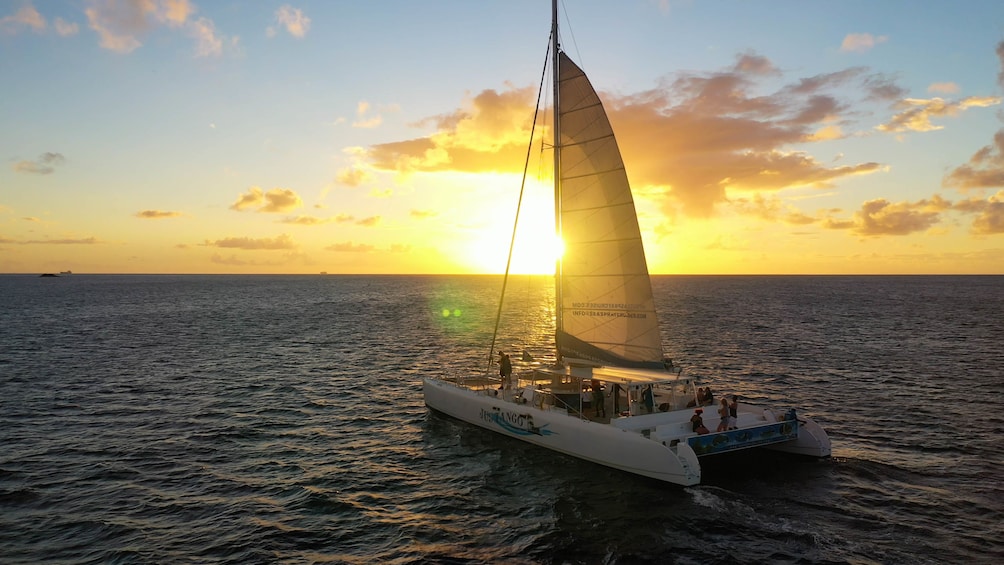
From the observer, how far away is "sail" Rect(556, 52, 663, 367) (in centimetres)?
2220

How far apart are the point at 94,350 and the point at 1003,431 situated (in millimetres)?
61699

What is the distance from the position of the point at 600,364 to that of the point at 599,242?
4.98 meters

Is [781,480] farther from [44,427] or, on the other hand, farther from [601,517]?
[44,427]

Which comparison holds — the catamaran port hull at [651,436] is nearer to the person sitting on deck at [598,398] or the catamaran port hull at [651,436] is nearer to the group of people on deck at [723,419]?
the group of people on deck at [723,419]

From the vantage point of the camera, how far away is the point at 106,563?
45.2ft

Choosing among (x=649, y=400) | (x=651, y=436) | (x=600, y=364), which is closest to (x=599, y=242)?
(x=600, y=364)

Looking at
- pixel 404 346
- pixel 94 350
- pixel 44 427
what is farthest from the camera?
pixel 404 346

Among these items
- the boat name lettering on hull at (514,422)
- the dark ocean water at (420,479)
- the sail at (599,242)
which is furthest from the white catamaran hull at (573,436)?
the sail at (599,242)

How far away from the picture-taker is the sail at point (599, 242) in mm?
22203

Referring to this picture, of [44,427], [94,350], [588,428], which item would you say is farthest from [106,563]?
[94,350]

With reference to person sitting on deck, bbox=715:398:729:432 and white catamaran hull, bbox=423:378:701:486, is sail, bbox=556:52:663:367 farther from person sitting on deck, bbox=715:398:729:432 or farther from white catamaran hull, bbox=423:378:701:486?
white catamaran hull, bbox=423:378:701:486

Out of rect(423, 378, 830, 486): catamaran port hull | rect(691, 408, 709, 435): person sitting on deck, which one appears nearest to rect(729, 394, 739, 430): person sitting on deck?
rect(423, 378, 830, 486): catamaran port hull

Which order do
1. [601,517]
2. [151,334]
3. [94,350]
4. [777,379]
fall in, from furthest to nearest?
[151,334], [94,350], [777,379], [601,517]

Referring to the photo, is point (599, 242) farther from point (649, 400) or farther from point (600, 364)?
point (649, 400)
